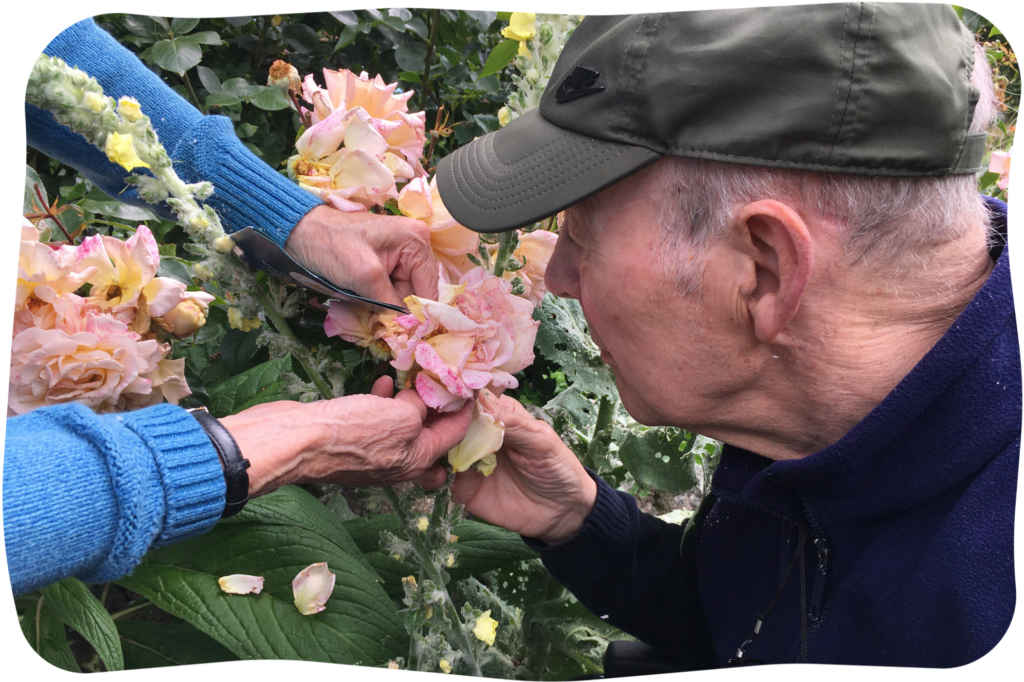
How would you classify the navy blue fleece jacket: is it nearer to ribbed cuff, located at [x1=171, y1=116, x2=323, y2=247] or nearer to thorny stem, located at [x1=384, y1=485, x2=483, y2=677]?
thorny stem, located at [x1=384, y1=485, x2=483, y2=677]

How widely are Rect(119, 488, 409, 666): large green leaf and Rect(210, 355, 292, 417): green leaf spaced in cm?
18

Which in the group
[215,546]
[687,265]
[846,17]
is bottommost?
[215,546]

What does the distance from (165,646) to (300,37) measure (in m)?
1.06

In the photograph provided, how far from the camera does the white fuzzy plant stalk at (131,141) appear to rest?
0.75 meters

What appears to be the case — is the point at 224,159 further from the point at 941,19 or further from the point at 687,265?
the point at 941,19

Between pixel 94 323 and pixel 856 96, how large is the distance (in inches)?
35.8

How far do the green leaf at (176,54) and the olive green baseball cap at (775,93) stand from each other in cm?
57

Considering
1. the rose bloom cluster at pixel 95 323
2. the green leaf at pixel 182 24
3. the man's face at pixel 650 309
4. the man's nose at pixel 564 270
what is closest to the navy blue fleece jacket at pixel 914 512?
the man's face at pixel 650 309

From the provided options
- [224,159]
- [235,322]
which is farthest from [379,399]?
[224,159]

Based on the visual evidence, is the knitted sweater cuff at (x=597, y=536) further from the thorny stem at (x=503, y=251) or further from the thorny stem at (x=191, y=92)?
the thorny stem at (x=191, y=92)

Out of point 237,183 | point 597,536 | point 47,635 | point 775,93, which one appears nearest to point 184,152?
point 237,183

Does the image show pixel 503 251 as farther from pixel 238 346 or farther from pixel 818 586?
pixel 818 586

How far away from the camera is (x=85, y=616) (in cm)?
95

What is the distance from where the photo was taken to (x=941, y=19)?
0.79 meters
